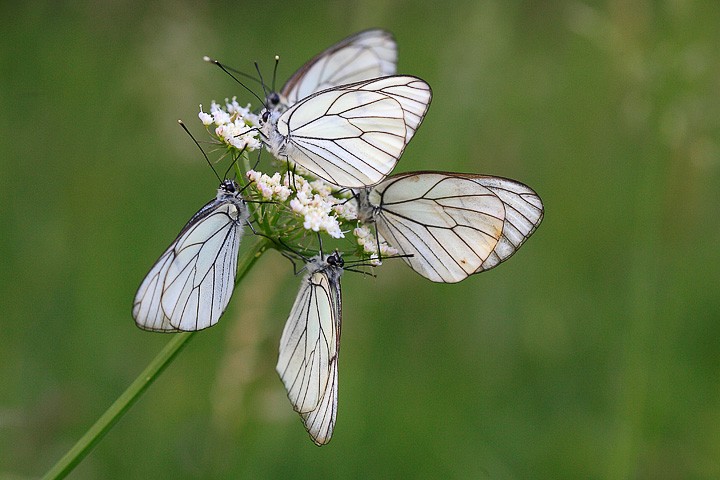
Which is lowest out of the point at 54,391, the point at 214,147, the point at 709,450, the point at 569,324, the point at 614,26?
the point at 54,391

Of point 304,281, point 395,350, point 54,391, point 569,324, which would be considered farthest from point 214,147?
point 569,324

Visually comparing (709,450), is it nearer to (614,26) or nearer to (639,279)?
(639,279)

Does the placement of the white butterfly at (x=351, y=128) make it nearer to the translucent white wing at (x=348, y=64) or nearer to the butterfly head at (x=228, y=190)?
the butterfly head at (x=228, y=190)

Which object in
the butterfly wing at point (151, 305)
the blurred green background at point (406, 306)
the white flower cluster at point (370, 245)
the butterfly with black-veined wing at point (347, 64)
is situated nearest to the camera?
the butterfly wing at point (151, 305)

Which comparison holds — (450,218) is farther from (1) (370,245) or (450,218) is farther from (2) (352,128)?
(2) (352,128)

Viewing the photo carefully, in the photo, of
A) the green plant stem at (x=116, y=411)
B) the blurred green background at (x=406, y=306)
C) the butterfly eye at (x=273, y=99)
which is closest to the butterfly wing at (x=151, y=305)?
the green plant stem at (x=116, y=411)

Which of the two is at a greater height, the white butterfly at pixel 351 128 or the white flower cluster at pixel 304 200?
the white butterfly at pixel 351 128
